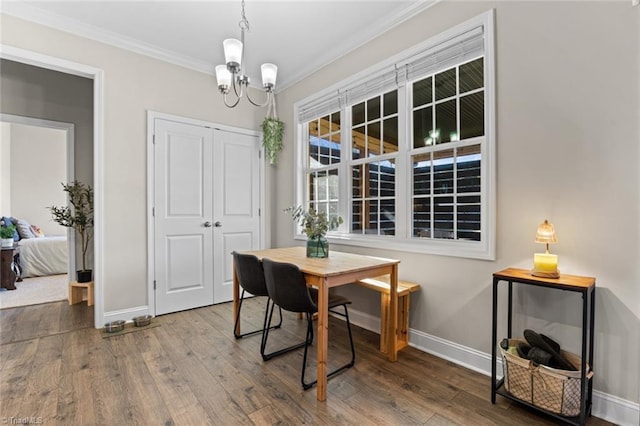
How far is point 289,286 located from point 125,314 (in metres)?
2.17

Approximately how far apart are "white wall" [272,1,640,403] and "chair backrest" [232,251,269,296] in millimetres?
1405

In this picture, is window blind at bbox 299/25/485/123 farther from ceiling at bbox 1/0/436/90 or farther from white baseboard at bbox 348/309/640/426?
white baseboard at bbox 348/309/640/426

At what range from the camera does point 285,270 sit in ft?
6.43

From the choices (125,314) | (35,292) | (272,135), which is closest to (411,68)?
(272,135)

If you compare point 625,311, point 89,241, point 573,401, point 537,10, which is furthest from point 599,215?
point 89,241

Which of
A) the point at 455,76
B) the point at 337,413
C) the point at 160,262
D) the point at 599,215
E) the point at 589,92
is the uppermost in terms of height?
the point at 455,76

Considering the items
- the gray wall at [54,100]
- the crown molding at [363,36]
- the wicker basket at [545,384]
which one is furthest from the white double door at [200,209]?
the wicker basket at [545,384]

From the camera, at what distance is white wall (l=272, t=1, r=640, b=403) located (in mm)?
1592

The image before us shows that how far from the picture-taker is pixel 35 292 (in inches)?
163

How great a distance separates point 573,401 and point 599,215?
98 cm

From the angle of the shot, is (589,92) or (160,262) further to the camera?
(160,262)

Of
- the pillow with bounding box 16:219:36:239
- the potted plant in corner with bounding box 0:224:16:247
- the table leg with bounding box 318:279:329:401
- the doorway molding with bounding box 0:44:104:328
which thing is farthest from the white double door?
the pillow with bounding box 16:219:36:239

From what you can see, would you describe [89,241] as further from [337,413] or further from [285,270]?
[337,413]

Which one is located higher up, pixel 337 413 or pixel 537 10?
pixel 537 10
